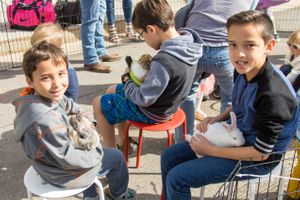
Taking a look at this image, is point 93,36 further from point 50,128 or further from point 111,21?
point 50,128

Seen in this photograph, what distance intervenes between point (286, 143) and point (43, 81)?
123 centimetres

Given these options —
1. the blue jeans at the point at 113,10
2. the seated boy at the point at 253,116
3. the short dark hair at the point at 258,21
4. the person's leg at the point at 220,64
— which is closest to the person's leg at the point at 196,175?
the seated boy at the point at 253,116

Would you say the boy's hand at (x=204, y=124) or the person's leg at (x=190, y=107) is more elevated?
the boy's hand at (x=204, y=124)

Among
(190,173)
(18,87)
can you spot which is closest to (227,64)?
(190,173)

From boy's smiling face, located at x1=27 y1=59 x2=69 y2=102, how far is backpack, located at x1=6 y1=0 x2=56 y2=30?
3833 millimetres

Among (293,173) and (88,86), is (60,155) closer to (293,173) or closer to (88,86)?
(293,173)

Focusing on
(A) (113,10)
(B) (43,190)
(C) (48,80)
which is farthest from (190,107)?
(A) (113,10)

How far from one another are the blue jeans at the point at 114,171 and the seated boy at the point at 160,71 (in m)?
0.39

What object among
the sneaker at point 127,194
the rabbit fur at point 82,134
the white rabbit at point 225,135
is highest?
the rabbit fur at point 82,134

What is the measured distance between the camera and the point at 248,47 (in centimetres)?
187

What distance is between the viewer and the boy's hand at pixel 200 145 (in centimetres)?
198

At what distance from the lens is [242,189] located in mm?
2660

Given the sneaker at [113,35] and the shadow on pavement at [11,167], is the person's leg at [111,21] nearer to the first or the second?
the sneaker at [113,35]

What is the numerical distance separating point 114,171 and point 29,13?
13.2 feet
